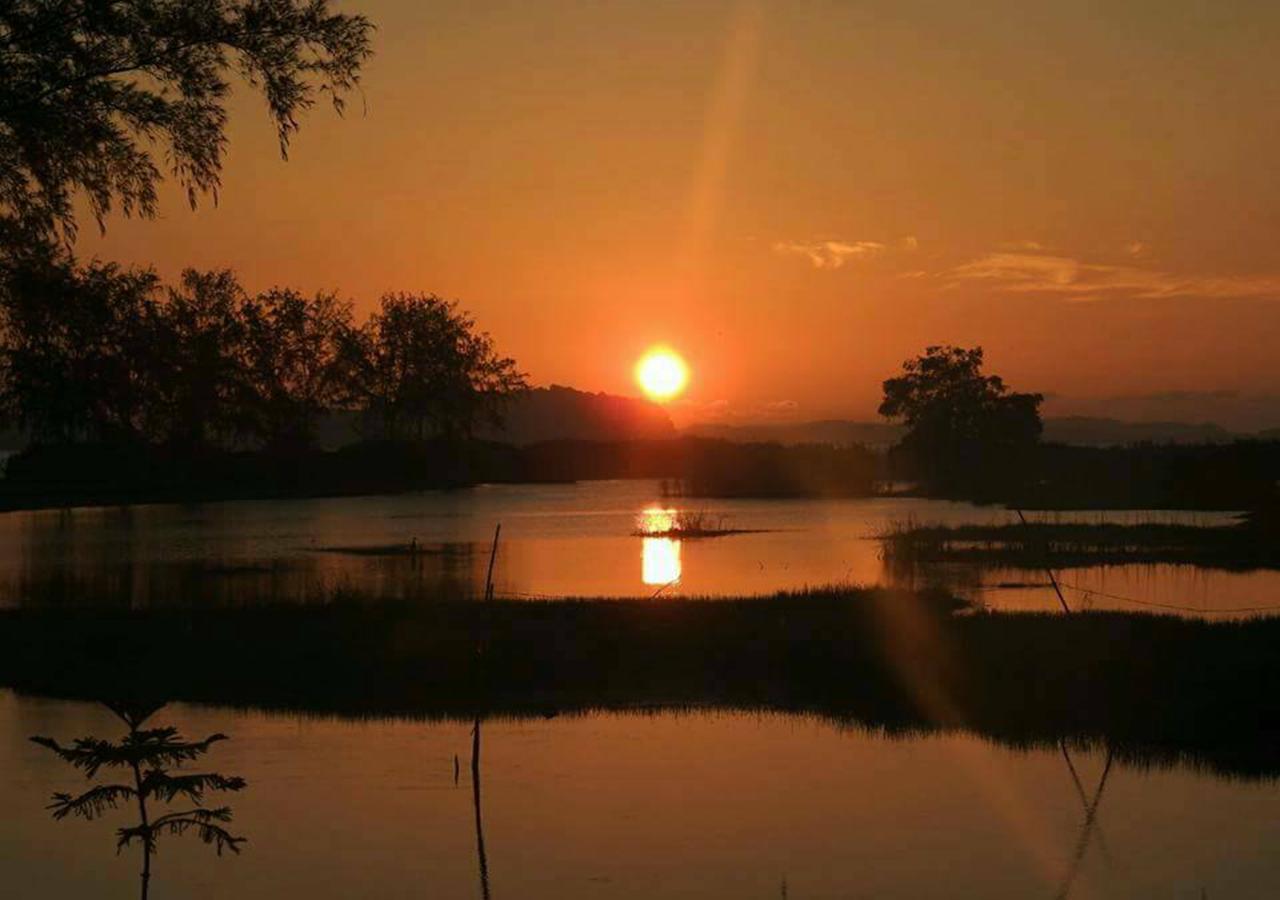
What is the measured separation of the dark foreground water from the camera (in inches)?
626

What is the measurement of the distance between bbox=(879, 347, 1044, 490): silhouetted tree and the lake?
1511 inches

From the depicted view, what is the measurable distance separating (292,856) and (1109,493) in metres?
84.9

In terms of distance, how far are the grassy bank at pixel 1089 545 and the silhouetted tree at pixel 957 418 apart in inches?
2504

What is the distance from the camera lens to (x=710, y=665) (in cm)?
2695

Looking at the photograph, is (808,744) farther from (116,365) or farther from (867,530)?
(867,530)

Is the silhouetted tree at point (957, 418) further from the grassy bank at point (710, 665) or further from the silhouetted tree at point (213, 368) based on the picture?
the grassy bank at point (710, 665)

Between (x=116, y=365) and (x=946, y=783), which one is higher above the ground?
(x=116, y=365)

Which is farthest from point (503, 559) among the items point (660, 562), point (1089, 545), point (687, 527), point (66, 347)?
point (66, 347)

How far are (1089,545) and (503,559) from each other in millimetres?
22554

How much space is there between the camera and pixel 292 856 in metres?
17.0

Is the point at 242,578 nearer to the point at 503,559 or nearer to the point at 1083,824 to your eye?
the point at 503,559

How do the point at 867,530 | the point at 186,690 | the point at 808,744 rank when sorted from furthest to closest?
the point at 867,530 → the point at 186,690 → the point at 808,744

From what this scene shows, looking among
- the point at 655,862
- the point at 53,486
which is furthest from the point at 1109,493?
the point at 655,862

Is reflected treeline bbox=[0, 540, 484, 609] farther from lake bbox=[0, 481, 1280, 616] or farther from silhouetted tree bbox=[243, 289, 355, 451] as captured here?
silhouetted tree bbox=[243, 289, 355, 451]
